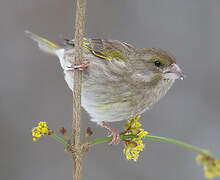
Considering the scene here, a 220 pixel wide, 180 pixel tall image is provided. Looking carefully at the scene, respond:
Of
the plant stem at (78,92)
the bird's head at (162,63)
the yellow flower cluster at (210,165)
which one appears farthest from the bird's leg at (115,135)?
the yellow flower cluster at (210,165)

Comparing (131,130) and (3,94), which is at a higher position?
(3,94)

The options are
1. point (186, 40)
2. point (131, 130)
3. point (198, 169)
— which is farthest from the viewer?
point (186, 40)

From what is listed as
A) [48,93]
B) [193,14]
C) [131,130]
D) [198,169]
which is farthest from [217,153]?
[131,130]

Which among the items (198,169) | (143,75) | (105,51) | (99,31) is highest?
(99,31)

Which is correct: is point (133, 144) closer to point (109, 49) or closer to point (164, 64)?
point (164, 64)

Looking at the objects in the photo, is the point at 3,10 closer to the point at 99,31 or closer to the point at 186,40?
the point at 99,31

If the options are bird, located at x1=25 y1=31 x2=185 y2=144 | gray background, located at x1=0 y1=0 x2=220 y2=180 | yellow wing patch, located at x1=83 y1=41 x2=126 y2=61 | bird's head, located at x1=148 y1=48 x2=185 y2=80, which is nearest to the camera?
bird's head, located at x1=148 y1=48 x2=185 y2=80

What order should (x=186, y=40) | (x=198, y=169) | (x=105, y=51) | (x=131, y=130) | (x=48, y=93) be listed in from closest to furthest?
(x=131, y=130) < (x=105, y=51) < (x=48, y=93) < (x=198, y=169) < (x=186, y=40)

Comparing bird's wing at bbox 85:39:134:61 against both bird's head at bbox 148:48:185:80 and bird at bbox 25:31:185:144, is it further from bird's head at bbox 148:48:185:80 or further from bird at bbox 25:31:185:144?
bird's head at bbox 148:48:185:80

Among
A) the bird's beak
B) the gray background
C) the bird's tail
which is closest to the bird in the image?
the bird's beak
